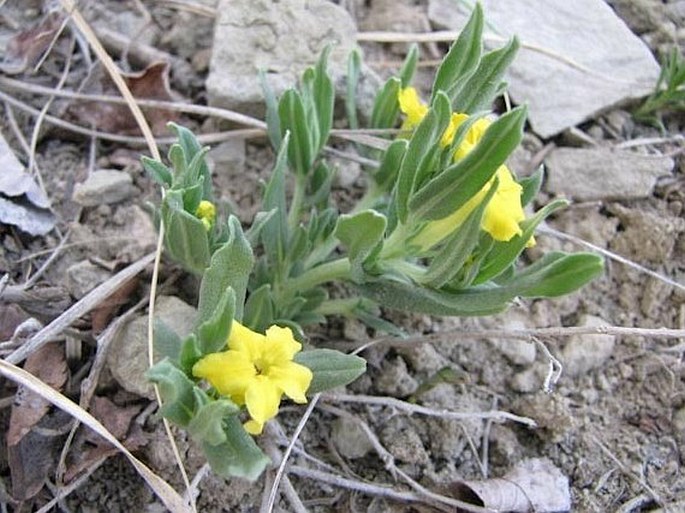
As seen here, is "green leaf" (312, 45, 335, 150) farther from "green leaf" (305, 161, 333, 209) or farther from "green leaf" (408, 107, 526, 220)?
"green leaf" (408, 107, 526, 220)

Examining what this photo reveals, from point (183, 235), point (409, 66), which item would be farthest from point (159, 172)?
point (409, 66)

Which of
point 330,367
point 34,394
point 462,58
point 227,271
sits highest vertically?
point 462,58

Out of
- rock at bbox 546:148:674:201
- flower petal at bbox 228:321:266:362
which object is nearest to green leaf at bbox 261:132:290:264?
flower petal at bbox 228:321:266:362

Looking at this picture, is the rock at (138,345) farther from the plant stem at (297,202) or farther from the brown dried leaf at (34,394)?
the plant stem at (297,202)

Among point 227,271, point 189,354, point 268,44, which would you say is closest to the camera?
point 189,354

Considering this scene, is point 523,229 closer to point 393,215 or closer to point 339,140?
point 393,215

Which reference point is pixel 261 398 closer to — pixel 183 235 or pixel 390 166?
pixel 183 235
